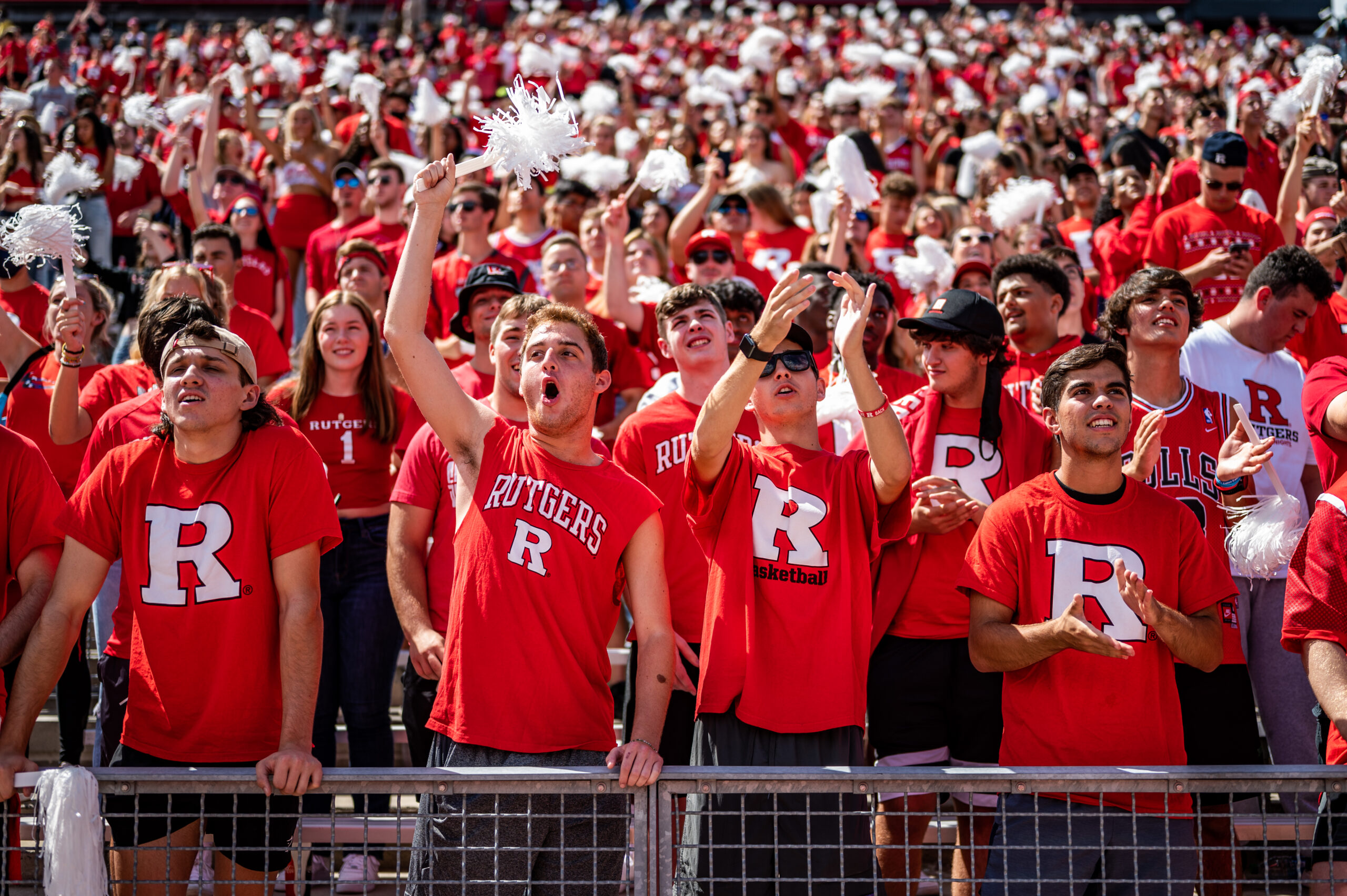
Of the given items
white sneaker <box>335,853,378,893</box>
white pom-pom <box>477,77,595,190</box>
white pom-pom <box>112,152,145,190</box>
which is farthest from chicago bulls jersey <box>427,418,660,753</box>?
white pom-pom <box>112,152,145,190</box>

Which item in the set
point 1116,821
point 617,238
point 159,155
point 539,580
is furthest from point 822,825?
point 159,155

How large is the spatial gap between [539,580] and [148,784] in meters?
1.00

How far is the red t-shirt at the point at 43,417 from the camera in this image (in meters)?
4.77

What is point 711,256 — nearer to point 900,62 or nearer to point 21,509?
point 21,509

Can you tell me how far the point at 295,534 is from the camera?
10.9ft

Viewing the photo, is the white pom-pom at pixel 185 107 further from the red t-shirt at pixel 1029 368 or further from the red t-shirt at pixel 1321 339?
the red t-shirt at pixel 1321 339

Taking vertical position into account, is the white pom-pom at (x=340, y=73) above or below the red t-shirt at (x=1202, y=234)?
above

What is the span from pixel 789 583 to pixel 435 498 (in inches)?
51.3

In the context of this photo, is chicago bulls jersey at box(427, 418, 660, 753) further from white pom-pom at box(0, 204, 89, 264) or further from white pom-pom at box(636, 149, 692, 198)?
white pom-pom at box(636, 149, 692, 198)

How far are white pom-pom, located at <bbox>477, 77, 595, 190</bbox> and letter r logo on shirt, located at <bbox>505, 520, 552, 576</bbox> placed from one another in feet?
2.87

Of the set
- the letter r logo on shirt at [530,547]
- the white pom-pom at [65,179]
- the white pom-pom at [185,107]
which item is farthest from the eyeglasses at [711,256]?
the white pom-pom at [185,107]

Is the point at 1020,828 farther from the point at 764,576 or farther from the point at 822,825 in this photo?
the point at 764,576

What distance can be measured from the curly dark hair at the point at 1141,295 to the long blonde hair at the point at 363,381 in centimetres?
264

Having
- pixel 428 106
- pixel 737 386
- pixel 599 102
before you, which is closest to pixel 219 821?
pixel 737 386
